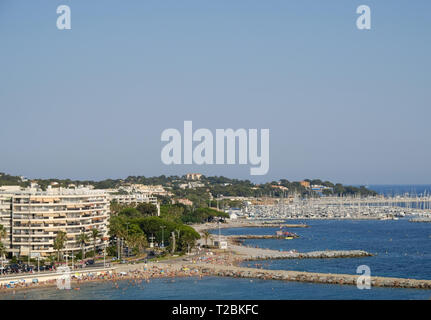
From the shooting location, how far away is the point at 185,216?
108 meters

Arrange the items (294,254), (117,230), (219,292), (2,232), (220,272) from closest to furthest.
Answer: (219,292), (220,272), (2,232), (117,230), (294,254)

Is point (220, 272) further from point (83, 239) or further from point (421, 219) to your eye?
point (421, 219)

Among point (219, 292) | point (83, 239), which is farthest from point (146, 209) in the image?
point (219, 292)

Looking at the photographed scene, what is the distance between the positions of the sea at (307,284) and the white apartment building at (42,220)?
10982 millimetres

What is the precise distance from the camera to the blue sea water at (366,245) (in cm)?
5491

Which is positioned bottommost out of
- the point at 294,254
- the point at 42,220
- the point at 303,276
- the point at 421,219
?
the point at 421,219

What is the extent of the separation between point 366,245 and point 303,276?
3217 cm

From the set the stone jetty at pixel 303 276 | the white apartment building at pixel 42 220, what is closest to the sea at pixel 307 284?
the stone jetty at pixel 303 276

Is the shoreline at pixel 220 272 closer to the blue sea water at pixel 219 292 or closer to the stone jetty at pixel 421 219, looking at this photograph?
the blue sea water at pixel 219 292

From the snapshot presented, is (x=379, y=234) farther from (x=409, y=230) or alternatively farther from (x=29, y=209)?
(x=29, y=209)

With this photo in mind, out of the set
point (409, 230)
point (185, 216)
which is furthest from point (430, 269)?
point (185, 216)

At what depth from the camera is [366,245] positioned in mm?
76688

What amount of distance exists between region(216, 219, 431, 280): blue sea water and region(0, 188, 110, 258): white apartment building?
1676 centimetres
